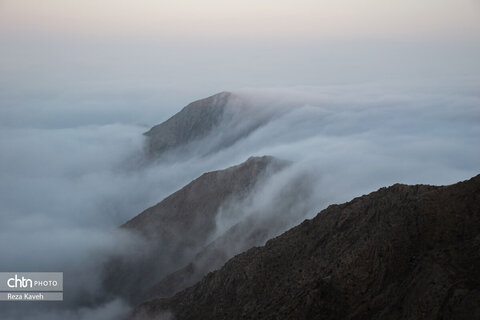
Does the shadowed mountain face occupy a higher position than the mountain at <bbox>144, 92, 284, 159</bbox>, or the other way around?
the mountain at <bbox>144, 92, 284, 159</bbox>

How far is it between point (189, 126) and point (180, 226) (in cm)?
7145

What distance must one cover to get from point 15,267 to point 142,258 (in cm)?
2985

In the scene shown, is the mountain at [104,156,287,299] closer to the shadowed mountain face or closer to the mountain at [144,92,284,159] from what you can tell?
the shadowed mountain face

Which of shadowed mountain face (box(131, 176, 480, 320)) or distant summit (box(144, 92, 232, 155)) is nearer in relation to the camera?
shadowed mountain face (box(131, 176, 480, 320))

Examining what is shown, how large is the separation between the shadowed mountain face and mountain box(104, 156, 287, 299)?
35333 millimetres

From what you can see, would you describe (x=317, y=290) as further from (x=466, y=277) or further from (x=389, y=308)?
(x=466, y=277)

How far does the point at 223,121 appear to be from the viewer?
142000 mm

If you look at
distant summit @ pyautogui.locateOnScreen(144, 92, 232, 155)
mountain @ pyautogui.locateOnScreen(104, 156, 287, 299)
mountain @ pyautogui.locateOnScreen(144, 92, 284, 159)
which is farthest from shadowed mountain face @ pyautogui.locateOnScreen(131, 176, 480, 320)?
distant summit @ pyautogui.locateOnScreen(144, 92, 232, 155)

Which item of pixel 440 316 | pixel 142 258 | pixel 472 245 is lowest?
pixel 440 316

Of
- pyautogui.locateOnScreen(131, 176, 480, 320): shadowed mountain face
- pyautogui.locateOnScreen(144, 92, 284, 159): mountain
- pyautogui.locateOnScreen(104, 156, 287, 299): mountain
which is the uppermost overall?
pyautogui.locateOnScreen(144, 92, 284, 159): mountain

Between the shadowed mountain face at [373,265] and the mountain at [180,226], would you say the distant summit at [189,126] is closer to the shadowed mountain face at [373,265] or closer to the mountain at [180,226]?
the mountain at [180,226]

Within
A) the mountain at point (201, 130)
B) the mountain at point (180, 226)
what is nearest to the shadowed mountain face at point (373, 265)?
the mountain at point (180, 226)

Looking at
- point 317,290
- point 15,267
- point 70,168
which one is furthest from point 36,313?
point 70,168

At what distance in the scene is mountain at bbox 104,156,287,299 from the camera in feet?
221
